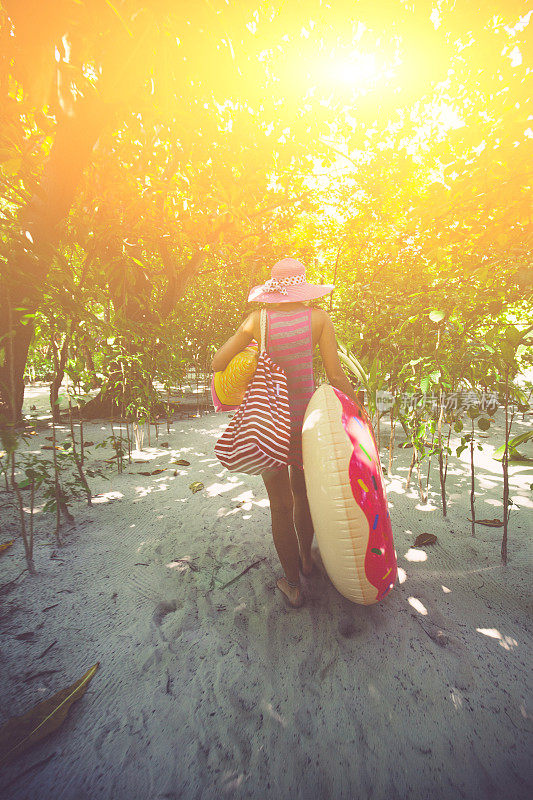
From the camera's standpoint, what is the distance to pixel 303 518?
2.09m

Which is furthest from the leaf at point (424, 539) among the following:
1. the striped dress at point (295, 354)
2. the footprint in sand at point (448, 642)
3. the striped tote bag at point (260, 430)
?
the striped tote bag at point (260, 430)

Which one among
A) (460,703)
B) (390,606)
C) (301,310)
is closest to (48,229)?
(301,310)

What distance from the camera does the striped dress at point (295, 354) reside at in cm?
172

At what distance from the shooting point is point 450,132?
245 centimetres

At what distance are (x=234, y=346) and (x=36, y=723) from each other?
1718 mm

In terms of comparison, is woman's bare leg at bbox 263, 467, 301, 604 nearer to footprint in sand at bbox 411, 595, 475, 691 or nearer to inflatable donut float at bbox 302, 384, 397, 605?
inflatable donut float at bbox 302, 384, 397, 605

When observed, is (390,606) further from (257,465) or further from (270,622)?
(257,465)

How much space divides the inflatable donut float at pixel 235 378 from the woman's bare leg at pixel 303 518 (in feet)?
2.05

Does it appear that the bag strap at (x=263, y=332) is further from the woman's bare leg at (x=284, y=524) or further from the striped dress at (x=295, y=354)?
the woman's bare leg at (x=284, y=524)

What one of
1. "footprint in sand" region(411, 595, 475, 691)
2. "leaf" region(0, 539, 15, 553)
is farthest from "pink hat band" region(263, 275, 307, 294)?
"leaf" region(0, 539, 15, 553)

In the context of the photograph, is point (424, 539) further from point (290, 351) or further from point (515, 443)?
point (290, 351)

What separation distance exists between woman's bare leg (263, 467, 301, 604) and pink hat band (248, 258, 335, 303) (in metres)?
0.89

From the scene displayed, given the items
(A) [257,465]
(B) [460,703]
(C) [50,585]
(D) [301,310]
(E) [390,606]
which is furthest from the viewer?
A: (C) [50,585]

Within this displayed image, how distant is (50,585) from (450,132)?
13.6 feet
